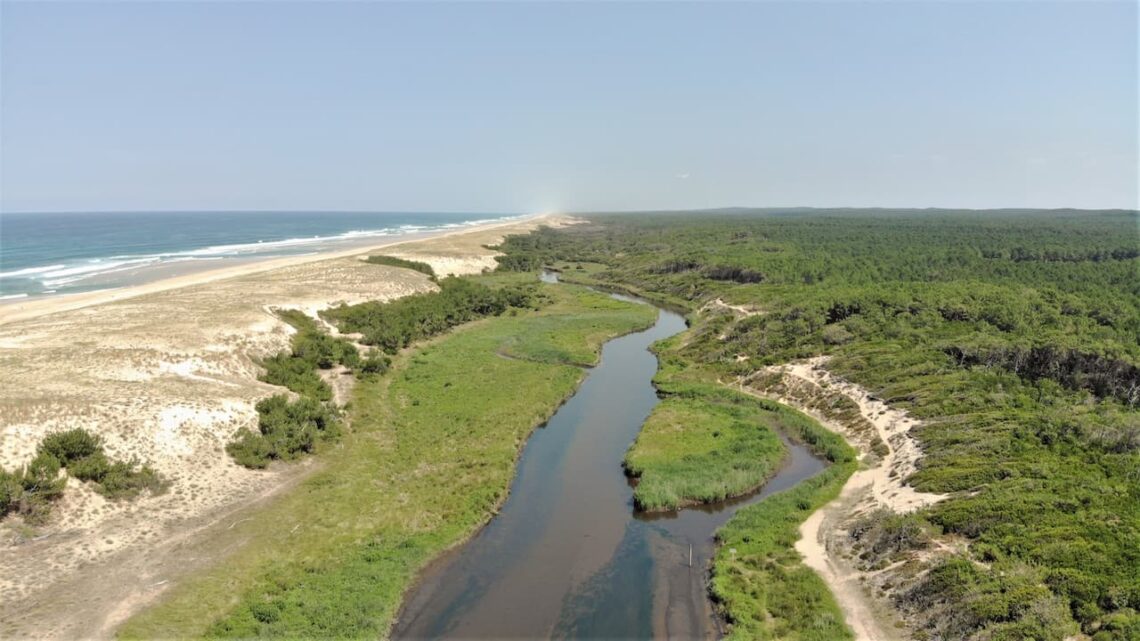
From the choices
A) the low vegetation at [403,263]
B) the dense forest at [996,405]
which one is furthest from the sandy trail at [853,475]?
the low vegetation at [403,263]

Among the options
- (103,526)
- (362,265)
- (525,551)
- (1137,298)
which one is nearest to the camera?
(103,526)

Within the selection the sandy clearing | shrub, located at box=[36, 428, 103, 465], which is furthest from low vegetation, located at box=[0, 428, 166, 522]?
the sandy clearing

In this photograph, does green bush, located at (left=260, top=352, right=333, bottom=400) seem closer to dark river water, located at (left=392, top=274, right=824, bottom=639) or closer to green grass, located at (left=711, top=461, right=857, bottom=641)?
dark river water, located at (left=392, top=274, right=824, bottom=639)

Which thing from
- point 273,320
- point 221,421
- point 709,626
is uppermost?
point 273,320

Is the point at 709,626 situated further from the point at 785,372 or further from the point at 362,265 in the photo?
the point at 362,265

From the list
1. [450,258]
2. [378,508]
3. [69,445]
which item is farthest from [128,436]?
[450,258]

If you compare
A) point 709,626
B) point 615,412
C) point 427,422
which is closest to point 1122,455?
point 709,626

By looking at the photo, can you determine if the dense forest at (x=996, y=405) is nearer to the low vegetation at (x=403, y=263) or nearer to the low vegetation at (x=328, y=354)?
the low vegetation at (x=328, y=354)
